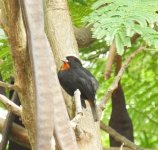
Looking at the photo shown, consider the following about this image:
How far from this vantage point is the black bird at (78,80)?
1.03m

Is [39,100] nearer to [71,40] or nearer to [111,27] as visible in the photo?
[111,27]

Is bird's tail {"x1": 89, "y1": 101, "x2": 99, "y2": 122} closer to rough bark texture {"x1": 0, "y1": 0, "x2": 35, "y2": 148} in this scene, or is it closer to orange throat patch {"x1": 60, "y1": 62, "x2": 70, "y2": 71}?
orange throat patch {"x1": 60, "y1": 62, "x2": 70, "y2": 71}

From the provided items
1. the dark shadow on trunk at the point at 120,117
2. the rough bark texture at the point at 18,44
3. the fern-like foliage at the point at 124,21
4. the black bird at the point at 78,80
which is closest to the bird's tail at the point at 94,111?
the black bird at the point at 78,80

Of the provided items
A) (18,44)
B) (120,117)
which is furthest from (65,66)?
(120,117)

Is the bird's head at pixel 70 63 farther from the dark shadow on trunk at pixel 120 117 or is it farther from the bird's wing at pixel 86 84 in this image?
the dark shadow on trunk at pixel 120 117

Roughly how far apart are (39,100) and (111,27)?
521 mm

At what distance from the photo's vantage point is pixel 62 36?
1274 millimetres

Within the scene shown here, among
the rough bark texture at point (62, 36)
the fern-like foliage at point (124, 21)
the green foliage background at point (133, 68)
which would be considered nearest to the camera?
the fern-like foliage at point (124, 21)

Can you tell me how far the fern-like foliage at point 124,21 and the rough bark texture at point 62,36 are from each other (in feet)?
0.55

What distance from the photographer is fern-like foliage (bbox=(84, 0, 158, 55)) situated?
982mm

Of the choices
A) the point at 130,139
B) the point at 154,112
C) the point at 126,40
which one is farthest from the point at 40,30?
the point at 154,112

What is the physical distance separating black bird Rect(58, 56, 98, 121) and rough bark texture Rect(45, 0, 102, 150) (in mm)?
102

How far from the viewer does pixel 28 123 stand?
83 cm

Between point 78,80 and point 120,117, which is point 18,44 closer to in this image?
point 78,80
